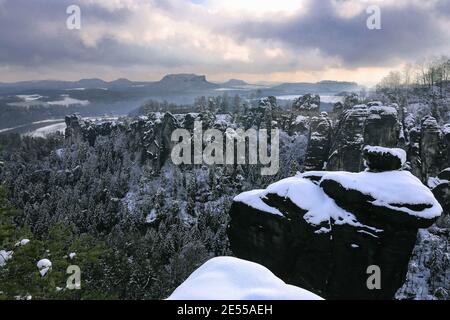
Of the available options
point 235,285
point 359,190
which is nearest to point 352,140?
point 359,190

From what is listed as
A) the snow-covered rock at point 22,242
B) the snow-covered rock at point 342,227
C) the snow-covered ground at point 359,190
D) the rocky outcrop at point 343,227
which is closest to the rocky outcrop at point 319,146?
the snow-covered rock at point 342,227

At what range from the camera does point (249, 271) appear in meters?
9.74

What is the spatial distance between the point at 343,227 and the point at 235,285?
883 inches

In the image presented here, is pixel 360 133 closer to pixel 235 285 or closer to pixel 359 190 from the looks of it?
pixel 359 190

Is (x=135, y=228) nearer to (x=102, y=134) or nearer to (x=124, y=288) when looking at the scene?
(x=124, y=288)

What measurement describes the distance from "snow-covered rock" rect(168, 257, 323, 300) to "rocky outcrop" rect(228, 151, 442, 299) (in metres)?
20.5

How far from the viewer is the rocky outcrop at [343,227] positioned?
88.8 feet

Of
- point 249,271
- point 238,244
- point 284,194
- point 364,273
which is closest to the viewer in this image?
point 249,271

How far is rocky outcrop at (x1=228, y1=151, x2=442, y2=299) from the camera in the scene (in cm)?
2708

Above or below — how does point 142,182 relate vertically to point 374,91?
below

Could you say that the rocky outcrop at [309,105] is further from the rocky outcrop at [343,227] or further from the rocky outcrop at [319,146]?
the rocky outcrop at [343,227]

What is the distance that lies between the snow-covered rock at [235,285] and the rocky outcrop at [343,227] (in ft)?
67.4

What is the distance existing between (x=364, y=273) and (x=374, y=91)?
15022cm
